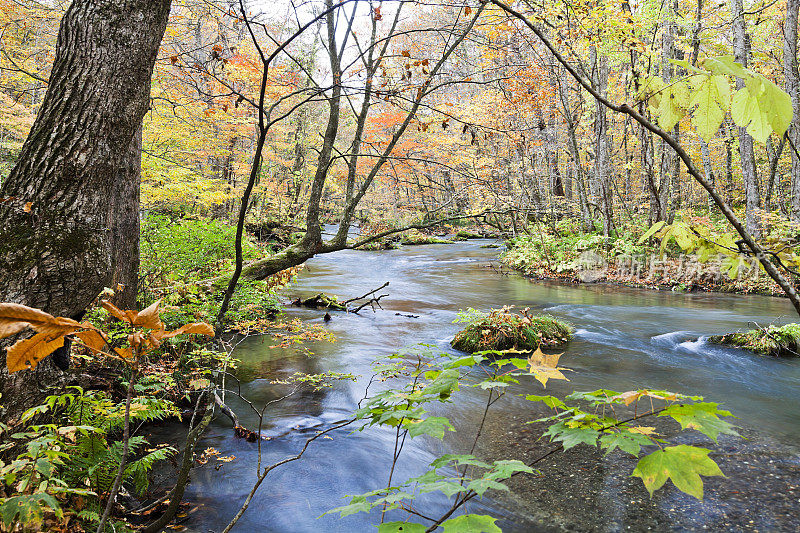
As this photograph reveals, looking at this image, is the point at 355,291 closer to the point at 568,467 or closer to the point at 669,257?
the point at 568,467

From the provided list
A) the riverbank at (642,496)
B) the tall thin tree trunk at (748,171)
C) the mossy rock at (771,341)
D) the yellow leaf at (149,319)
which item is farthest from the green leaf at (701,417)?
the tall thin tree trunk at (748,171)

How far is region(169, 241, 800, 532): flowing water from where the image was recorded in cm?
375

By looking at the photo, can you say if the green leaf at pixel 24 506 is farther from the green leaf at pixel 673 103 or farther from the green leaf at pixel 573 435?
the green leaf at pixel 673 103

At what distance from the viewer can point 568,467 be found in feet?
13.3

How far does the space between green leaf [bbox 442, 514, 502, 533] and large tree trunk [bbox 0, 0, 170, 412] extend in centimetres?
227

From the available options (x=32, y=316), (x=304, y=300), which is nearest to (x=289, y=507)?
(x=32, y=316)

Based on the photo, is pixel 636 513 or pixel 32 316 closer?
pixel 32 316

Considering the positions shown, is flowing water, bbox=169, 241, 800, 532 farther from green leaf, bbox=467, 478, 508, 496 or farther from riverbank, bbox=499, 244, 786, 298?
green leaf, bbox=467, 478, 508, 496

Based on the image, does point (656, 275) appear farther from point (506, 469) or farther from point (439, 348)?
point (506, 469)

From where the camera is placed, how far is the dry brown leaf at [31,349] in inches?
32.6

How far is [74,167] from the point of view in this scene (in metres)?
2.40

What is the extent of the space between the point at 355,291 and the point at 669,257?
10.1 metres

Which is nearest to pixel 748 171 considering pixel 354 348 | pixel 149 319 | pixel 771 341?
pixel 771 341

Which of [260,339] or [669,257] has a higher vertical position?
[669,257]
